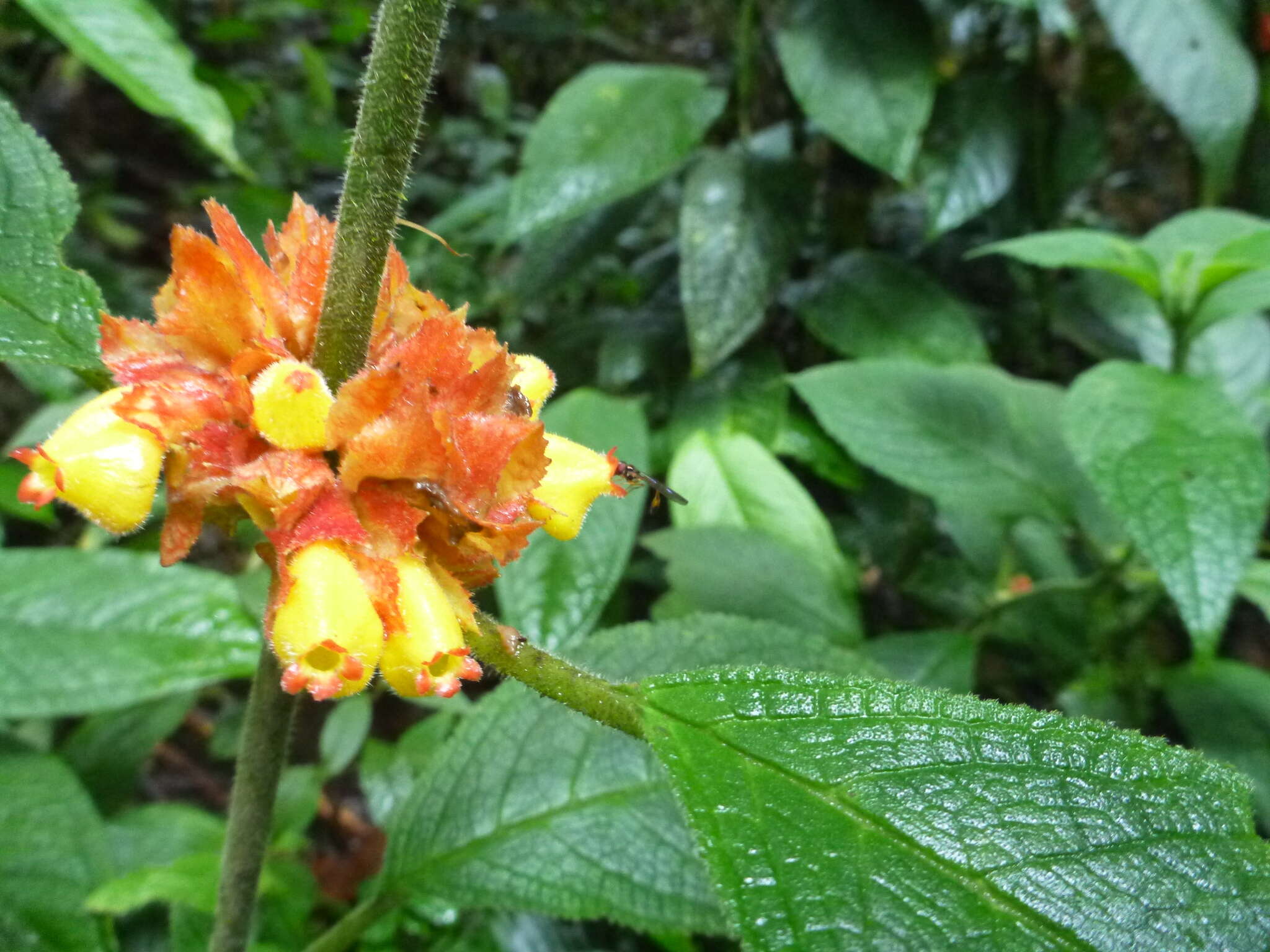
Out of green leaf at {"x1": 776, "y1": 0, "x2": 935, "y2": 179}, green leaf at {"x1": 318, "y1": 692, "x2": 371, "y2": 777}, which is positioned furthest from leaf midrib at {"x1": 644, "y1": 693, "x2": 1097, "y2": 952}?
green leaf at {"x1": 776, "y1": 0, "x2": 935, "y2": 179}

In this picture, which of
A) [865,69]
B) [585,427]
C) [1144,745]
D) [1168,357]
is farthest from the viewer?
[1168,357]

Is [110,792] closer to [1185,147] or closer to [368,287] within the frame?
[368,287]

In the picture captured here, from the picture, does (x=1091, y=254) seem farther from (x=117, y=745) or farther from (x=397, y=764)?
(x=117, y=745)

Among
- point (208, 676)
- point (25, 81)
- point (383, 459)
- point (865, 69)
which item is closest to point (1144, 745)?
point (383, 459)

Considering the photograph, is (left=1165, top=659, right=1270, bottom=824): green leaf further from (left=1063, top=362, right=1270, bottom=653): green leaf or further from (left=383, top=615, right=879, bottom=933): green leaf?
(left=383, top=615, right=879, bottom=933): green leaf

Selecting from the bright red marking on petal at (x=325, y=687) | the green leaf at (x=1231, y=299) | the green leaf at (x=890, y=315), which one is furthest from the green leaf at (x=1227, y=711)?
the bright red marking on petal at (x=325, y=687)

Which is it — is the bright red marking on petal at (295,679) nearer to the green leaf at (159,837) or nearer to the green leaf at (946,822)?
the green leaf at (946,822)

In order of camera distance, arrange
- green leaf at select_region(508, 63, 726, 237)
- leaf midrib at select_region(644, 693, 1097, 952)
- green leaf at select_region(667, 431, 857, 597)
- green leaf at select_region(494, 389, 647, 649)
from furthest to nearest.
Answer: green leaf at select_region(508, 63, 726, 237) → green leaf at select_region(667, 431, 857, 597) → green leaf at select_region(494, 389, 647, 649) → leaf midrib at select_region(644, 693, 1097, 952)
